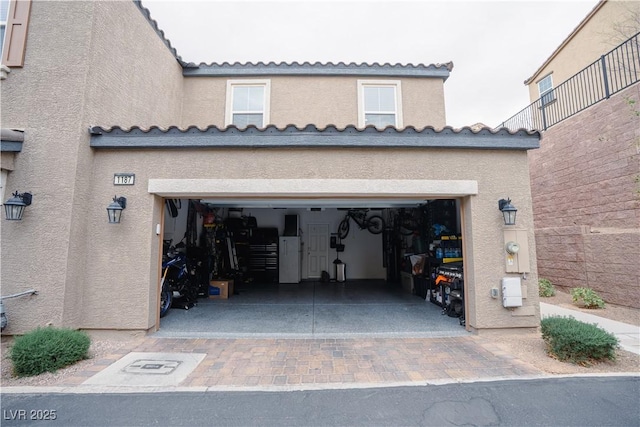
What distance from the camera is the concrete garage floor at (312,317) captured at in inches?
198

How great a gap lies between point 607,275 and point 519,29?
7.89 meters

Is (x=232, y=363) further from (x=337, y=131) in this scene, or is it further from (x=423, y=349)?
(x=337, y=131)

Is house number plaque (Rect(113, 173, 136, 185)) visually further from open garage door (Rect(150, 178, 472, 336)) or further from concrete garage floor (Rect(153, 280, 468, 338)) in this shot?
concrete garage floor (Rect(153, 280, 468, 338))

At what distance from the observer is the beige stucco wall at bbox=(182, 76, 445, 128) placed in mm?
7949

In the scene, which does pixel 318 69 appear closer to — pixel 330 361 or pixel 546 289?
pixel 330 361

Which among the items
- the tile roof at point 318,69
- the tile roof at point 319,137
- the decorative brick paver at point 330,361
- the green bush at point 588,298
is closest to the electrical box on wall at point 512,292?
the decorative brick paver at point 330,361

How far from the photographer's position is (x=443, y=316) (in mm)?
5934

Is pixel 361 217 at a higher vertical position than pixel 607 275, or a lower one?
higher

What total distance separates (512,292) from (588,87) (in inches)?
306

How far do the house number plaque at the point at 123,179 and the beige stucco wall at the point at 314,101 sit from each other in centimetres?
360

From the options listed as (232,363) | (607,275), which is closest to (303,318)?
(232,363)

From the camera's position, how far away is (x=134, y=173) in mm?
4848

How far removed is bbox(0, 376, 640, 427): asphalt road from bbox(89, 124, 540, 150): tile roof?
3680mm

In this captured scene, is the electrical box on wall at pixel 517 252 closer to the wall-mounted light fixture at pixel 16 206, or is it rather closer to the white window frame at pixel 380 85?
the white window frame at pixel 380 85
